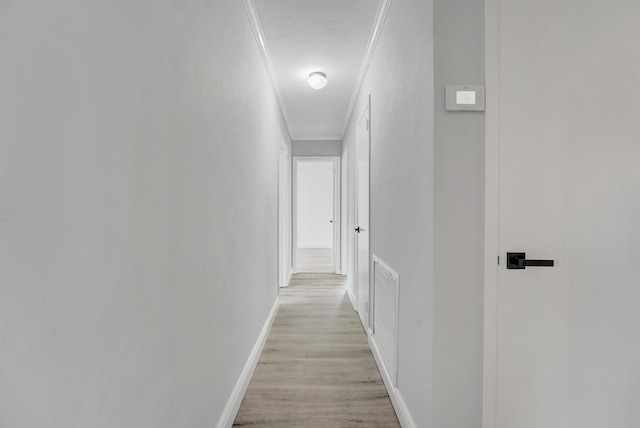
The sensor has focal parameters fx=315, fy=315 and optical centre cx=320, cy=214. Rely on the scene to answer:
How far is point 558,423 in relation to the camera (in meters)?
1.24

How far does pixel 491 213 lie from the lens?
1.24m

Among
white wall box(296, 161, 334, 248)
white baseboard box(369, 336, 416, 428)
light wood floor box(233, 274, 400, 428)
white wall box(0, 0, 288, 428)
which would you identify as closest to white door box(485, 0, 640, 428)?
white baseboard box(369, 336, 416, 428)

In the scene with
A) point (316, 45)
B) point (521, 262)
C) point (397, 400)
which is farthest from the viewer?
point (316, 45)

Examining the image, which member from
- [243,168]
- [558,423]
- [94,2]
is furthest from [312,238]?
[94,2]

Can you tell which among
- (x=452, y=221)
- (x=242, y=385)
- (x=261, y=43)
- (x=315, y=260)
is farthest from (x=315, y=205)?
(x=452, y=221)

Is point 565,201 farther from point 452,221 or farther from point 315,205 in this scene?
point 315,205

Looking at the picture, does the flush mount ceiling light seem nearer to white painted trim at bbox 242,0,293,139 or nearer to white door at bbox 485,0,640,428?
white painted trim at bbox 242,0,293,139

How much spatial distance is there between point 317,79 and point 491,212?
2372 mm

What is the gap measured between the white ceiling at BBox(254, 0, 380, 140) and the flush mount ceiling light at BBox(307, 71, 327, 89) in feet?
0.16

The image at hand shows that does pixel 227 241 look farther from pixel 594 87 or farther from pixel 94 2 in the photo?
pixel 594 87

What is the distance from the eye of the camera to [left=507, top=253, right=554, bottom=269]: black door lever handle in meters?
1.23

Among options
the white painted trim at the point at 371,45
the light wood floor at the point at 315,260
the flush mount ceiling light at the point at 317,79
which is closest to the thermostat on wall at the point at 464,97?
the white painted trim at the point at 371,45

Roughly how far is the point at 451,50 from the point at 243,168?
51.0 inches

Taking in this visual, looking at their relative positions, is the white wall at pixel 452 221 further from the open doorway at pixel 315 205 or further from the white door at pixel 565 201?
the open doorway at pixel 315 205
